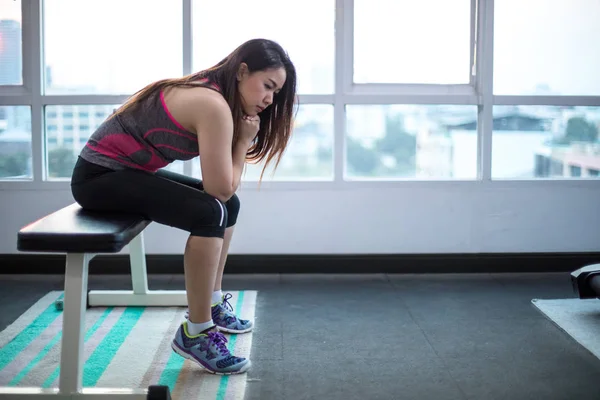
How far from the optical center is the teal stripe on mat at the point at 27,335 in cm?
215

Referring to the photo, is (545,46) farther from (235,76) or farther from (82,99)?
(82,99)

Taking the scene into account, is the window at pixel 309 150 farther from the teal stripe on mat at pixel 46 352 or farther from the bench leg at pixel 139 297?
the teal stripe on mat at pixel 46 352

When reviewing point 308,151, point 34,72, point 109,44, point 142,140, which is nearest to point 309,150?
point 308,151

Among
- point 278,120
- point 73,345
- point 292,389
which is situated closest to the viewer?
point 73,345

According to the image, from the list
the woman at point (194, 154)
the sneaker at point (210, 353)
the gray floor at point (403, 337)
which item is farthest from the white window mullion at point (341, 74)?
the sneaker at point (210, 353)

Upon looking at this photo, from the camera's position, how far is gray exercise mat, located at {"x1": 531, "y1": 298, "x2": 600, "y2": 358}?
2.33 m

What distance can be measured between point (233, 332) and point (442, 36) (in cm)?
173

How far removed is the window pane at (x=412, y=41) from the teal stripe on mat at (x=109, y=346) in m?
1.47

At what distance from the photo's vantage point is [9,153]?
3295 mm

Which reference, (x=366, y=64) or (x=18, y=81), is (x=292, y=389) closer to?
(x=366, y=64)

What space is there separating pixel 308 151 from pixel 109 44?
101 centimetres

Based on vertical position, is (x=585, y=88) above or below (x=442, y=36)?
below

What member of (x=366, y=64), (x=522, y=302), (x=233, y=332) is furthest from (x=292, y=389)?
(x=366, y=64)

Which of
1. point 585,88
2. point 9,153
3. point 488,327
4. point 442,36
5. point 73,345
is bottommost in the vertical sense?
point 488,327
